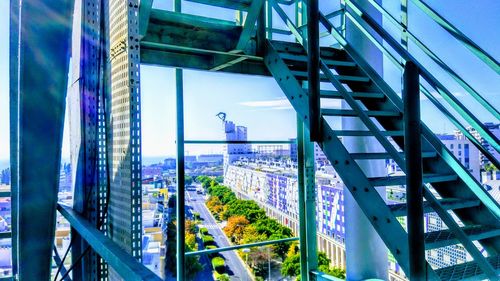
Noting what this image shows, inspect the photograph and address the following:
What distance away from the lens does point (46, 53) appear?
A: 1262mm

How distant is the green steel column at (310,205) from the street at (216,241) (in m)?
0.85

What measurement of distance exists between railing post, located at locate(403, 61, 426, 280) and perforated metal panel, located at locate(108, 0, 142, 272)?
0.84 meters

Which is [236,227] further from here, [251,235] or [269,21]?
[269,21]

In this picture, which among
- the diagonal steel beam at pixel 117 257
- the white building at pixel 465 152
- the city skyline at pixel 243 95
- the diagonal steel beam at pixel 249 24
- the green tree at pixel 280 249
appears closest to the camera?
the diagonal steel beam at pixel 117 257

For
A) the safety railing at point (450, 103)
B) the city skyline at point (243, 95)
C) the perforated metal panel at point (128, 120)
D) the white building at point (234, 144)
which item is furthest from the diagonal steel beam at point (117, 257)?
the white building at point (234, 144)

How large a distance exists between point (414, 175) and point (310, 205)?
250 centimetres

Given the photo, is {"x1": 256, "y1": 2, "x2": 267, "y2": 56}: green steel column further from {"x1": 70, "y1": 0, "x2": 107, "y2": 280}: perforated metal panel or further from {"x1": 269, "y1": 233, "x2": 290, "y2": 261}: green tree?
{"x1": 269, "y1": 233, "x2": 290, "y2": 261}: green tree

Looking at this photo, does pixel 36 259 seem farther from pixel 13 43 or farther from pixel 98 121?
pixel 13 43

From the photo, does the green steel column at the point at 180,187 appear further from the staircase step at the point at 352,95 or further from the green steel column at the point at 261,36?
the staircase step at the point at 352,95

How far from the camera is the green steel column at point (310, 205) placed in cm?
350

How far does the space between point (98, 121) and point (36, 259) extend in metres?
0.64

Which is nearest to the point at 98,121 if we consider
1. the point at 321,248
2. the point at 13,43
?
the point at 13,43

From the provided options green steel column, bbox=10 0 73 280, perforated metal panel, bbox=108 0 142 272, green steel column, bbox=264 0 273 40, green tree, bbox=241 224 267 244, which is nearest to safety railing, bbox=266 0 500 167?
green steel column, bbox=264 0 273 40

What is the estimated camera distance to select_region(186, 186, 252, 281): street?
3.37 meters
